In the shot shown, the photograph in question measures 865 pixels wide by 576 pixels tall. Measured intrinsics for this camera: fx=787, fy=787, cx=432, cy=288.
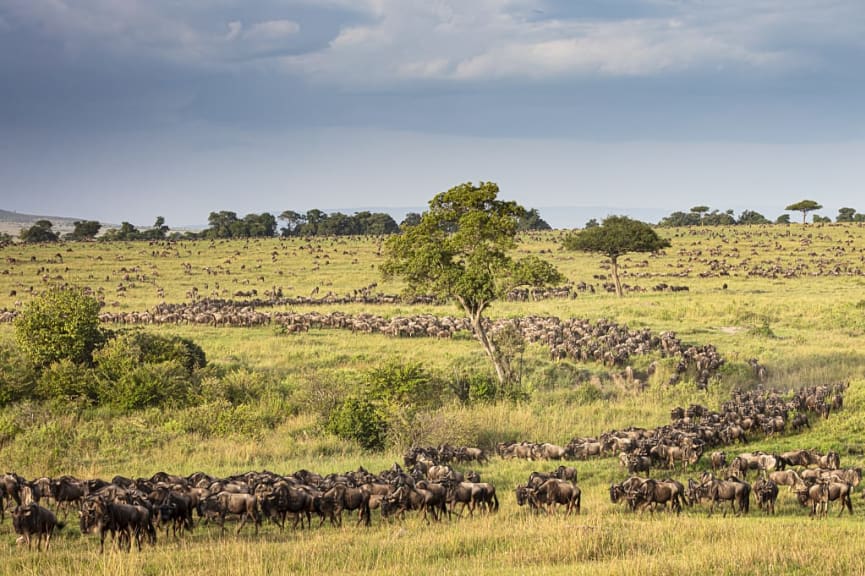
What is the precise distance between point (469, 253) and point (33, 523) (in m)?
18.2

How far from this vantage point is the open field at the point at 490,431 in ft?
36.2

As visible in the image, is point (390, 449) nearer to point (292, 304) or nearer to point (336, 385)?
point (336, 385)

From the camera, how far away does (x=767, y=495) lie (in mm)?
14883

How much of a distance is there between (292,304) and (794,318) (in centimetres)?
3208

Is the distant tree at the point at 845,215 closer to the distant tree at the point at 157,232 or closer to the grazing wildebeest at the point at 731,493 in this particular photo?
the distant tree at the point at 157,232

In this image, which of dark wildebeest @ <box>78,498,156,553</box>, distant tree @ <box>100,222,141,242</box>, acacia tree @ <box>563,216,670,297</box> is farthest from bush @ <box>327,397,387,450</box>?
distant tree @ <box>100,222,141,242</box>

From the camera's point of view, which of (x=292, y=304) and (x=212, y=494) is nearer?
(x=212, y=494)

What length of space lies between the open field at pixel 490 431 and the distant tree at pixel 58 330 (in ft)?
10.1

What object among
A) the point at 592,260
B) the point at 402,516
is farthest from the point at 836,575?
the point at 592,260

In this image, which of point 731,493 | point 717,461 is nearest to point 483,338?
point 717,461

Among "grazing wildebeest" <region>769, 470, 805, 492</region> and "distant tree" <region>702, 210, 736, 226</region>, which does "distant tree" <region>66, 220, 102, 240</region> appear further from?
"grazing wildebeest" <region>769, 470, 805, 492</region>

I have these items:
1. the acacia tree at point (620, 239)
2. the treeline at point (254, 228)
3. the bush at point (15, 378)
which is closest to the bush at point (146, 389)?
the bush at point (15, 378)

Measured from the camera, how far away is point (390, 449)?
71.4 ft

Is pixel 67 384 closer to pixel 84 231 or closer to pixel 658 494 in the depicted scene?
pixel 658 494
